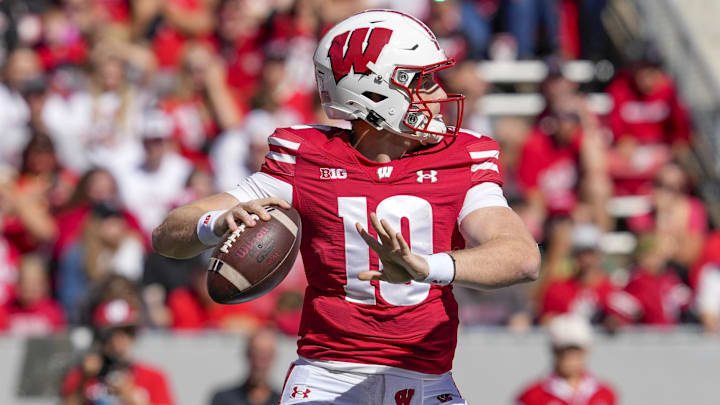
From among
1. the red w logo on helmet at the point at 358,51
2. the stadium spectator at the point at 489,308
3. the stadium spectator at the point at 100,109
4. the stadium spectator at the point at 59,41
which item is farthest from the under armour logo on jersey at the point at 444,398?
the stadium spectator at the point at 59,41

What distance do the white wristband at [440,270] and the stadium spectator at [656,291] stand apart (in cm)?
528

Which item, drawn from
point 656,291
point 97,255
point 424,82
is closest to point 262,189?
point 424,82

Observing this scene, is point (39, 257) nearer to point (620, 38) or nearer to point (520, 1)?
point (520, 1)

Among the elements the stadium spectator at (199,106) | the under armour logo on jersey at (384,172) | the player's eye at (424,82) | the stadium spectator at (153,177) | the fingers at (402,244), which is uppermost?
the player's eye at (424,82)

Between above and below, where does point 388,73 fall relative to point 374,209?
above

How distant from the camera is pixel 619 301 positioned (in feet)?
29.1

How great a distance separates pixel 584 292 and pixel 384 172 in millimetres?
4720

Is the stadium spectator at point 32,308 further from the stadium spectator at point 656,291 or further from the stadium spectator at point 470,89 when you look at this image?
the stadium spectator at point 656,291

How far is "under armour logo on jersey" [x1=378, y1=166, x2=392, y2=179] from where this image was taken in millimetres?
4379

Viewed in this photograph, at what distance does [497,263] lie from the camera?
13.1 feet

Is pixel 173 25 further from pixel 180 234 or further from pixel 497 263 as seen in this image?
pixel 497 263

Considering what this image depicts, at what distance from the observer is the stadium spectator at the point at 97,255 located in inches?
344

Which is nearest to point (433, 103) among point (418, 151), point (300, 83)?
point (418, 151)

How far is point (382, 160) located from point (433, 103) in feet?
0.93
